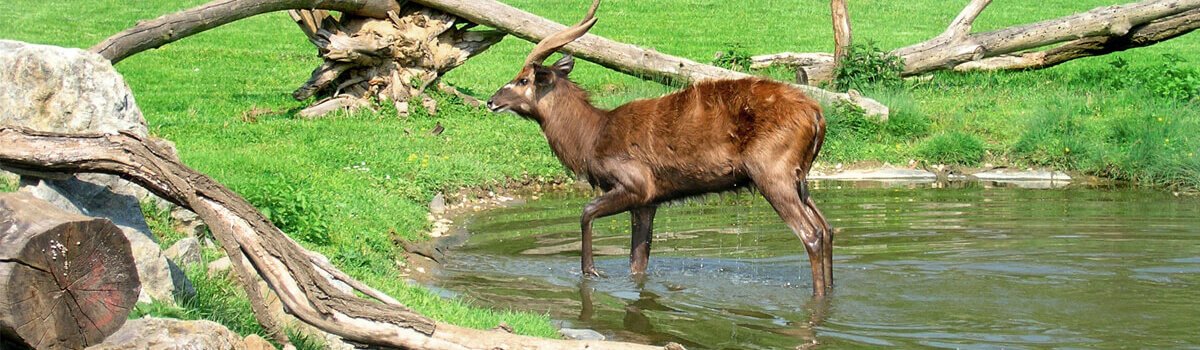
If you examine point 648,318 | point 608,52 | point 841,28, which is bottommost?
point 648,318

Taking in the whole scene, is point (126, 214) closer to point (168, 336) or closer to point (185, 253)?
point (185, 253)

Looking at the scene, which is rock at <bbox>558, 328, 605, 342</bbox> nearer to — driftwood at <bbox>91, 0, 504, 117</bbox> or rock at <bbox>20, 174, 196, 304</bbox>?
rock at <bbox>20, 174, 196, 304</bbox>

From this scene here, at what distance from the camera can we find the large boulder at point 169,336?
5.61 meters

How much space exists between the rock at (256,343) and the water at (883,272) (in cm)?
274

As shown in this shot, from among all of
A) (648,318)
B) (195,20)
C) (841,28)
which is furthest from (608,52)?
(648,318)

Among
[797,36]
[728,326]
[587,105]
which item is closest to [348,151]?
[587,105]

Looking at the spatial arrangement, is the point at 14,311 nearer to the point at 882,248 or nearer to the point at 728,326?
the point at 728,326

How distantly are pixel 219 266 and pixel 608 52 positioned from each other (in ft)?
29.0

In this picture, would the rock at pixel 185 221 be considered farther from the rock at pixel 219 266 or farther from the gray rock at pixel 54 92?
the gray rock at pixel 54 92

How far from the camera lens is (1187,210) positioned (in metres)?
12.6

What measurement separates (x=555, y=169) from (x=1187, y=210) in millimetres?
5958

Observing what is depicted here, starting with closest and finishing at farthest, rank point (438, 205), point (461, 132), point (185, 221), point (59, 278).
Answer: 1. point (59, 278)
2. point (185, 221)
3. point (438, 205)
4. point (461, 132)

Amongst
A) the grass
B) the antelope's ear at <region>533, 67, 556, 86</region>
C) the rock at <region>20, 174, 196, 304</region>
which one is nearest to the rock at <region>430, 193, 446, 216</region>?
the grass

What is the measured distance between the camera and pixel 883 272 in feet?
32.8
